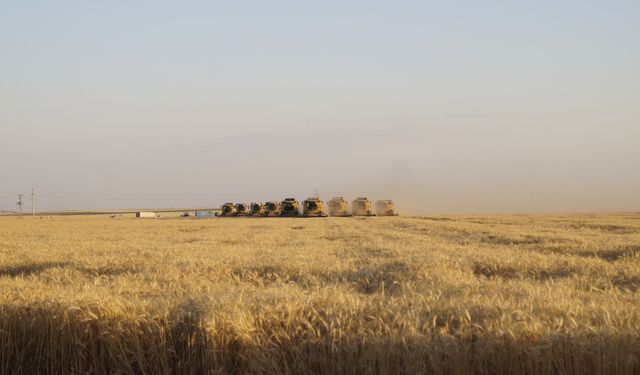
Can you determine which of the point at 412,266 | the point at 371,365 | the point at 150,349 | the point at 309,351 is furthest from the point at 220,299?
the point at 412,266

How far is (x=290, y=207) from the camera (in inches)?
3253

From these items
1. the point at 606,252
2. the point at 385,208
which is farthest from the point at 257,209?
the point at 606,252

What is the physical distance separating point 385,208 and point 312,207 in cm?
1240

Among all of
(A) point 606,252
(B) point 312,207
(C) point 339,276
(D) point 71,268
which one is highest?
(B) point 312,207

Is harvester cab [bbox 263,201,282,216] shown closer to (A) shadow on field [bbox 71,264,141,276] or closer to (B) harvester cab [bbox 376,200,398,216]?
(B) harvester cab [bbox 376,200,398,216]

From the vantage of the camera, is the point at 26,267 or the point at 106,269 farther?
the point at 26,267

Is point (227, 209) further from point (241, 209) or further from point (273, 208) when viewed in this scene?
point (273, 208)

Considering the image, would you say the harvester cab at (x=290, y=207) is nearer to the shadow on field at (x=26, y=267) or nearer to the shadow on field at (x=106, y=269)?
the shadow on field at (x=26, y=267)

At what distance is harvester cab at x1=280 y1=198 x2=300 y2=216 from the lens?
269ft

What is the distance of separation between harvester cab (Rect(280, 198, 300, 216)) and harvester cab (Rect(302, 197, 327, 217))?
132 inches

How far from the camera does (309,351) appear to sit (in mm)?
5277

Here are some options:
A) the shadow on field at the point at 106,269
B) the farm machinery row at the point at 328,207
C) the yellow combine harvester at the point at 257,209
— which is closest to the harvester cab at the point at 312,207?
the farm machinery row at the point at 328,207

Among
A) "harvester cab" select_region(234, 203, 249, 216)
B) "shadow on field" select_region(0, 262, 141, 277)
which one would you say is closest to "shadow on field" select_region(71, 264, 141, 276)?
"shadow on field" select_region(0, 262, 141, 277)

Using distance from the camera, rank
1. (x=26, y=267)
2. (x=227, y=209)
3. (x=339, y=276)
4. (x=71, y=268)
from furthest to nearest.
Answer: (x=227, y=209), (x=26, y=267), (x=71, y=268), (x=339, y=276)
